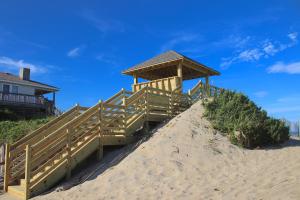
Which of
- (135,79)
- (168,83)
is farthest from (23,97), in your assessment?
(168,83)

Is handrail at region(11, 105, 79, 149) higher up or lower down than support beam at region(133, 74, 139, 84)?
lower down

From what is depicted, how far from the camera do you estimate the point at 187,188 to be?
26.2 feet

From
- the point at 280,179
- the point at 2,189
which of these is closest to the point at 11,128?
the point at 2,189

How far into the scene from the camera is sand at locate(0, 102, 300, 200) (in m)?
7.67

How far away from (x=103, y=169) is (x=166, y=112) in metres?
5.33

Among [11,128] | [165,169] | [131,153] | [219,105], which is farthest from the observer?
[11,128]

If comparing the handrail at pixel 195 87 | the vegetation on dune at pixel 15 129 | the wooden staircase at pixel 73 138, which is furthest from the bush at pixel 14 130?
the handrail at pixel 195 87

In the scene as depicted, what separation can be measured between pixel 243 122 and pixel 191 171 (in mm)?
3544

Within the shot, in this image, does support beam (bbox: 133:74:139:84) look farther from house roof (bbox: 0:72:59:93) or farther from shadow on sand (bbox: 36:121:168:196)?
house roof (bbox: 0:72:59:93)

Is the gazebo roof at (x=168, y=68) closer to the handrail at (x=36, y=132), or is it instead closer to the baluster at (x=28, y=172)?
the handrail at (x=36, y=132)

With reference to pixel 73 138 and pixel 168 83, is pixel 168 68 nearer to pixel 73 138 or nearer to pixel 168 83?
pixel 168 83

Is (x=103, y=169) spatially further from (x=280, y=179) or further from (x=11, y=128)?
(x=11, y=128)

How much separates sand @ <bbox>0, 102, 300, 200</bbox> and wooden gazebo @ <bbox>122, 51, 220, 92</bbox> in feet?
17.4

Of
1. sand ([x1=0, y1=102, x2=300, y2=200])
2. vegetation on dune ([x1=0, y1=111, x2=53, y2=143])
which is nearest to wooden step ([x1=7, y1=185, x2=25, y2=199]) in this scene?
sand ([x1=0, y1=102, x2=300, y2=200])
